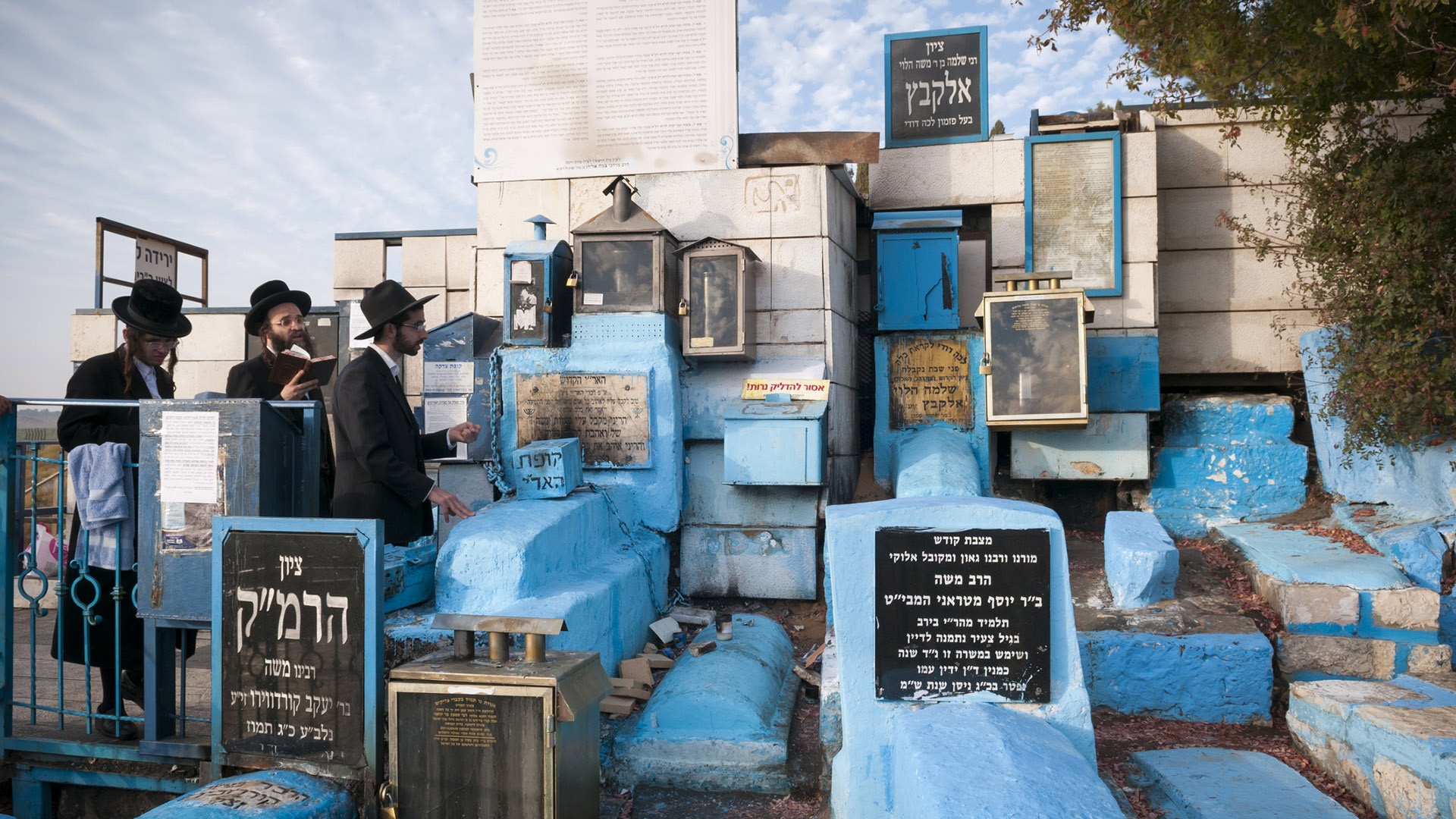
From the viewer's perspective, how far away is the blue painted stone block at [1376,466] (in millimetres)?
6512

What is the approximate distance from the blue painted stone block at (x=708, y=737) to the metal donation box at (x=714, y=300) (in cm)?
275

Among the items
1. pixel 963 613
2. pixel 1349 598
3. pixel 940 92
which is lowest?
pixel 1349 598

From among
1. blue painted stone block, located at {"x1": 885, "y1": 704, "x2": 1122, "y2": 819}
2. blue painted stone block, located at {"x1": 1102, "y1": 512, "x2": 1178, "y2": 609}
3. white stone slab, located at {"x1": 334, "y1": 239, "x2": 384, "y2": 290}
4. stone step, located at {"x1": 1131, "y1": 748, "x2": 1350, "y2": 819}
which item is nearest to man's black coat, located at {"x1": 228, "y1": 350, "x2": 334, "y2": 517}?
blue painted stone block, located at {"x1": 885, "y1": 704, "x2": 1122, "y2": 819}

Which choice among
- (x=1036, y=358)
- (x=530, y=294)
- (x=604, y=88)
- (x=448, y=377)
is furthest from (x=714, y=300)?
(x=1036, y=358)

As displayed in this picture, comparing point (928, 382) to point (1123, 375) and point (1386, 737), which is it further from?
point (1386, 737)

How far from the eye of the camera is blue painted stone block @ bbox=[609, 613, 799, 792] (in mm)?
4375

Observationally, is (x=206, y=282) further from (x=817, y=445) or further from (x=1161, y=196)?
(x=1161, y=196)

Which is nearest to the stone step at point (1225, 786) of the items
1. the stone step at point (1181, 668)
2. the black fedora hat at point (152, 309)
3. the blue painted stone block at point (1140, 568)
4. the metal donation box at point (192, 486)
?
the stone step at point (1181, 668)

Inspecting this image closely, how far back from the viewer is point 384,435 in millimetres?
4738

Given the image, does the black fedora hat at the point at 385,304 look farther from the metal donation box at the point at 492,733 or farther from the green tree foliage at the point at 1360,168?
the green tree foliage at the point at 1360,168

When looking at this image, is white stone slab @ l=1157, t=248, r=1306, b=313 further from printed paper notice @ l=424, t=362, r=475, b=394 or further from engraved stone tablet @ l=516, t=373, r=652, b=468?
printed paper notice @ l=424, t=362, r=475, b=394

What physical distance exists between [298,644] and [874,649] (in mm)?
2344

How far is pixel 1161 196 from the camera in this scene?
29.3 feet

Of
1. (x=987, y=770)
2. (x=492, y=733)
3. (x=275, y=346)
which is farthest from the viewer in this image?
(x=275, y=346)
